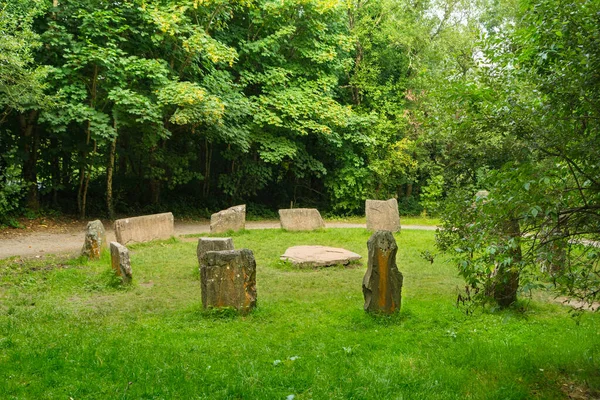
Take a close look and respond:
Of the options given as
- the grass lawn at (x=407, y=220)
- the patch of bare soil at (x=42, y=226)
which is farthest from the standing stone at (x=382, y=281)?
the grass lawn at (x=407, y=220)

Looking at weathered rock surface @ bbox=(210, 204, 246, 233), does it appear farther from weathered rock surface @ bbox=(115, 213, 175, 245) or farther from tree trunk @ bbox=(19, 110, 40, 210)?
tree trunk @ bbox=(19, 110, 40, 210)

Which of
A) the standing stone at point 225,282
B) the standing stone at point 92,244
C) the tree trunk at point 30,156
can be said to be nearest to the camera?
the standing stone at point 225,282

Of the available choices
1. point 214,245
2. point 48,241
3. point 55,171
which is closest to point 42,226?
point 48,241

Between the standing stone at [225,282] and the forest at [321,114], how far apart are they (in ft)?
10.3

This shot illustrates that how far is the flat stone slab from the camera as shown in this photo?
10414 mm

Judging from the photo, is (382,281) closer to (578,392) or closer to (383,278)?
(383,278)

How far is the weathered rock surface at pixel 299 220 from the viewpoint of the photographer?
15.7 m

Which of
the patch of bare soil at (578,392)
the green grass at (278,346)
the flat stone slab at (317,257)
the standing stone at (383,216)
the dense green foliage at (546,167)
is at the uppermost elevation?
the dense green foliage at (546,167)

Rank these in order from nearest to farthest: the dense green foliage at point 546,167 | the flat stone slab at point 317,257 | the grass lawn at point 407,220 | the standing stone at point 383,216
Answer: the dense green foliage at point 546,167 < the flat stone slab at point 317,257 < the standing stone at point 383,216 < the grass lawn at point 407,220

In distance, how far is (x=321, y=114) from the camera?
1931 centimetres

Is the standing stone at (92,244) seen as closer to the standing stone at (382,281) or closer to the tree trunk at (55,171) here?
the standing stone at (382,281)

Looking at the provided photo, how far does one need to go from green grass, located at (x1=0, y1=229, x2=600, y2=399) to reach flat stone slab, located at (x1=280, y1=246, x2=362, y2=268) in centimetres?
149

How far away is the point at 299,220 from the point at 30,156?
32.2 feet

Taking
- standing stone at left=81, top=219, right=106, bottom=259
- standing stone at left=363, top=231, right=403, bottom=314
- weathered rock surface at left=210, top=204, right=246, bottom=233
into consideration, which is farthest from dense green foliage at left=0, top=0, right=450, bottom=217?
standing stone at left=363, top=231, right=403, bottom=314
